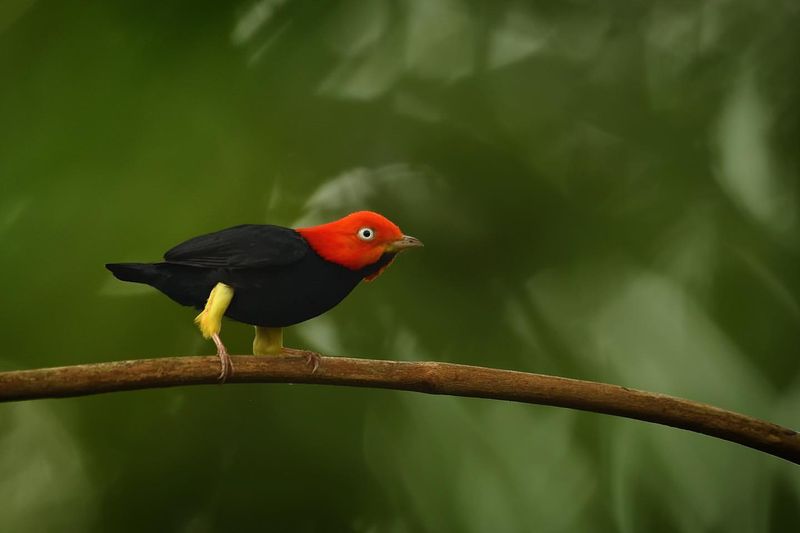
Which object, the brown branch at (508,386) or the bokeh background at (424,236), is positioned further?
the bokeh background at (424,236)

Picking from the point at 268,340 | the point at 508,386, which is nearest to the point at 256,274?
the point at 268,340

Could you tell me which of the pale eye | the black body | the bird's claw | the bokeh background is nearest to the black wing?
the black body

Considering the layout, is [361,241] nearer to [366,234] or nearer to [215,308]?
[366,234]

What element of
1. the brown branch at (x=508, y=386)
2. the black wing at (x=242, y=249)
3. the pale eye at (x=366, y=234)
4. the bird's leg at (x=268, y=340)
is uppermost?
the pale eye at (x=366, y=234)

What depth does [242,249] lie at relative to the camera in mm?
1963

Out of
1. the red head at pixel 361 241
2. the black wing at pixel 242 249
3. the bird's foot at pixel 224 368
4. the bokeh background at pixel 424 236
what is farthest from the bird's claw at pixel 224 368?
the bokeh background at pixel 424 236

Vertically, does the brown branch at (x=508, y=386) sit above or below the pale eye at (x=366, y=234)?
below

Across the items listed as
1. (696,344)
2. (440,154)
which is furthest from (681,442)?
(440,154)

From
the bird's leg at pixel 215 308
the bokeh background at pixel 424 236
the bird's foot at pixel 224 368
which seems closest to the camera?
the bird's foot at pixel 224 368

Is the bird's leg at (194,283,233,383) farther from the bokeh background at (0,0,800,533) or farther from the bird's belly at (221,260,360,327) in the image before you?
the bokeh background at (0,0,800,533)

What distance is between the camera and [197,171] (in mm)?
2559

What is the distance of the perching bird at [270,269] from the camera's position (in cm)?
193

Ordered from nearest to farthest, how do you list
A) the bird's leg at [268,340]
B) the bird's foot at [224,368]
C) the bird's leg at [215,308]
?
the bird's foot at [224,368]
the bird's leg at [215,308]
the bird's leg at [268,340]

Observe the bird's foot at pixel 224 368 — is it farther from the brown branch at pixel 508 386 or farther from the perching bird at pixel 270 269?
the perching bird at pixel 270 269
